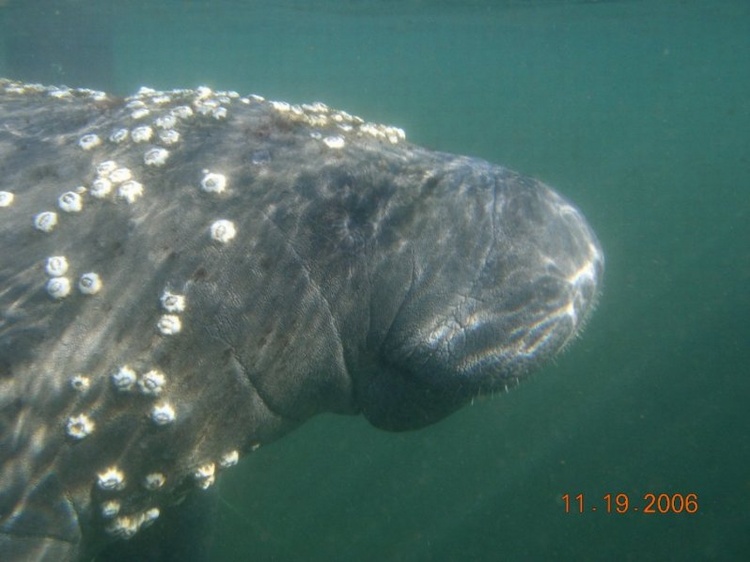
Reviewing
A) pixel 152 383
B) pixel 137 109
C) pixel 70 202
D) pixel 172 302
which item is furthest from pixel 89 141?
pixel 152 383

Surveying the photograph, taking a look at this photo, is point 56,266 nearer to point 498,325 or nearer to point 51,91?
point 51,91

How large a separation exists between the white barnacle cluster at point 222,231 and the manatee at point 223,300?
1cm

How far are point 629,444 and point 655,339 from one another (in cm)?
585

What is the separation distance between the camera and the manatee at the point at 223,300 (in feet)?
11.7

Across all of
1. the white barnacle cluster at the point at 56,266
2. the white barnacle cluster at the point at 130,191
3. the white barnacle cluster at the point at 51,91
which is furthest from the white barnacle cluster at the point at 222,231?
the white barnacle cluster at the point at 51,91

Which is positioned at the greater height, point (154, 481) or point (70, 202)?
point (70, 202)

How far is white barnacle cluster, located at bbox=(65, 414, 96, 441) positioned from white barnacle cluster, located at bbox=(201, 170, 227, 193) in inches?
63.7

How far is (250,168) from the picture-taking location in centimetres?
405

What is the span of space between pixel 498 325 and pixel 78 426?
8.75 ft

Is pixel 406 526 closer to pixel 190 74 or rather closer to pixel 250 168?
pixel 250 168

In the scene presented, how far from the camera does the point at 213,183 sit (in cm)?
390

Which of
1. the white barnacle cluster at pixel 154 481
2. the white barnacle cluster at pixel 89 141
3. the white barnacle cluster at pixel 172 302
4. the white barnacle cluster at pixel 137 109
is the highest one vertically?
the white barnacle cluster at pixel 137 109

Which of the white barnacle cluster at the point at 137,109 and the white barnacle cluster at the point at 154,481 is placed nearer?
the white barnacle cluster at the point at 154,481

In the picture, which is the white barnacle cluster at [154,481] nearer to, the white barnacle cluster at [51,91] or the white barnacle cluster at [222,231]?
the white barnacle cluster at [222,231]
